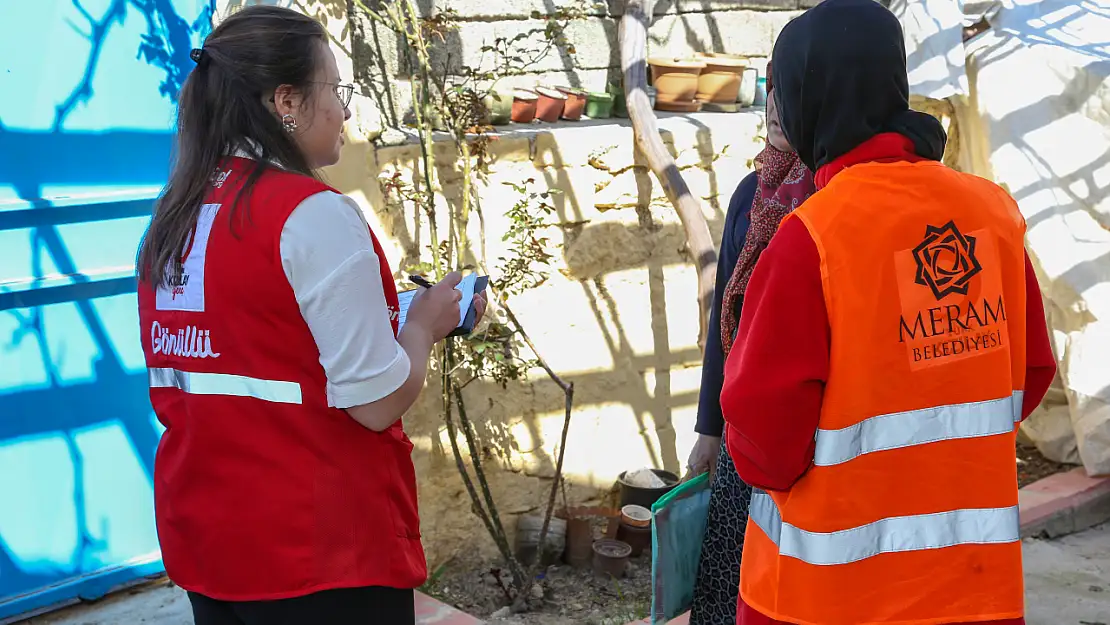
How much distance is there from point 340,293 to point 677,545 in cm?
112

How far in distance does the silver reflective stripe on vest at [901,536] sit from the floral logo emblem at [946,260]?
326 mm

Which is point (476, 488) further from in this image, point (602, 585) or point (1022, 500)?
point (1022, 500)

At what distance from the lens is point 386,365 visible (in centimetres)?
142

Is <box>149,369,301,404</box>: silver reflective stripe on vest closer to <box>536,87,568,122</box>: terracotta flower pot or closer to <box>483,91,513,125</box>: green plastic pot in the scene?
<box>483,91,513,125</box>: green plastic pot

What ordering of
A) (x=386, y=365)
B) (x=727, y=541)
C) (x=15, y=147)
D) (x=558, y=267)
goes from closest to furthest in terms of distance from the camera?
(x=386, y=365)
(x=727, y=541)
(x=15, y=147)
(x=558, y=267)

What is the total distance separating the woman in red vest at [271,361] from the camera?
1387 millimetres

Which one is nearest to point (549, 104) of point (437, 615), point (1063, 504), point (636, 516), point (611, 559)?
point (636, 516)

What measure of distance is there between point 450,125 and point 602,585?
1.84 meters

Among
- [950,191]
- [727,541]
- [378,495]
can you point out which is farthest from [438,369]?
[950,191]

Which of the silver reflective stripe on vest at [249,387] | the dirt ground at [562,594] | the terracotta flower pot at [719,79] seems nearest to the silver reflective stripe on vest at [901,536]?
the silver reflective stripe on vest at [249,387]

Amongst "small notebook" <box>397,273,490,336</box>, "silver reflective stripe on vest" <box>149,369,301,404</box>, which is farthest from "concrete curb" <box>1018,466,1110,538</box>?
"silver reflective stripe on vest" <box>149,369,301,404</box>

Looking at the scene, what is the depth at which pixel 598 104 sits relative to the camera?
4.68 m

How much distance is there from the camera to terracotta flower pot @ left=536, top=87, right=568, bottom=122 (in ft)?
14.5

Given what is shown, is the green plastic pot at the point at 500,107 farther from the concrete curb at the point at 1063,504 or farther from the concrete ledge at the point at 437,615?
the concrete curb at the point at 1063,504
